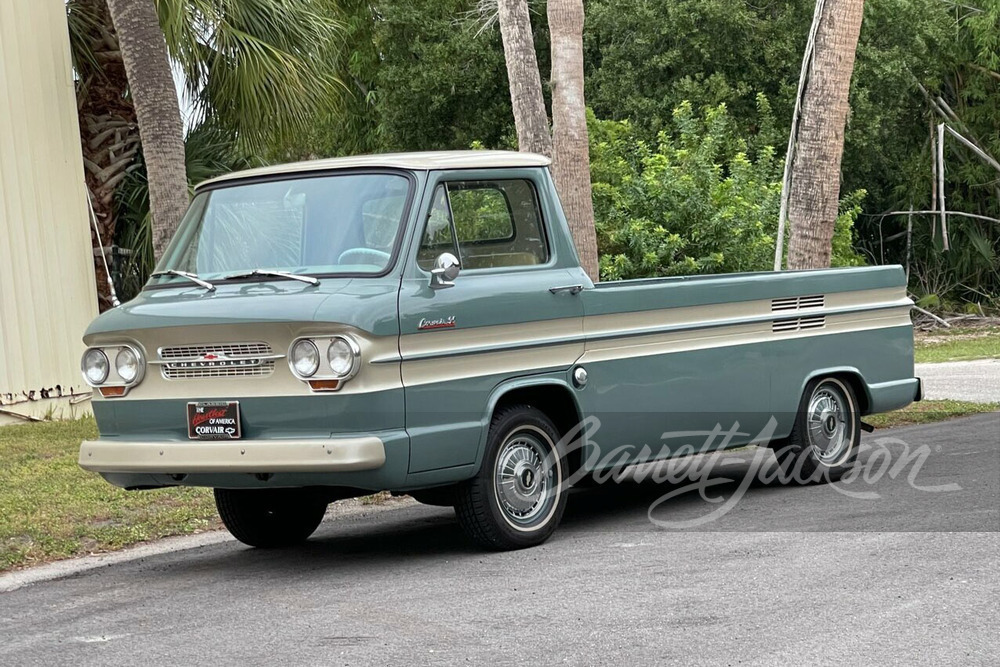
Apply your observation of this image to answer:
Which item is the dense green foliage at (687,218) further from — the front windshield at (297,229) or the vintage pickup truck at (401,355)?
the front windshield at (297,229)

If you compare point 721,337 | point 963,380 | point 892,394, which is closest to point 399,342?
point 721,337

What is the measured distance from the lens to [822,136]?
14430 mm

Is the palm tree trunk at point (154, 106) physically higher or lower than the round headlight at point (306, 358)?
higher

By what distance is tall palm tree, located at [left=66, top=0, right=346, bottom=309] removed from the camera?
16.3m

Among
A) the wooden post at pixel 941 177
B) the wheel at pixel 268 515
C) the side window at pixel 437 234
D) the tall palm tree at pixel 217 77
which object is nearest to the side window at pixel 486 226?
the side window at pixel 437 234

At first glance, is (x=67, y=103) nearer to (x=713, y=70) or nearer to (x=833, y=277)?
(x=833, y=277)

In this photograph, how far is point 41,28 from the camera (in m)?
15.0

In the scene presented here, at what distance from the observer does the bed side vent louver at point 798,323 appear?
973cm

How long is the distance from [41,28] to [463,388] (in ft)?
30.2

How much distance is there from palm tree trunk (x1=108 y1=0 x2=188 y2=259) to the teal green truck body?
4.80 m

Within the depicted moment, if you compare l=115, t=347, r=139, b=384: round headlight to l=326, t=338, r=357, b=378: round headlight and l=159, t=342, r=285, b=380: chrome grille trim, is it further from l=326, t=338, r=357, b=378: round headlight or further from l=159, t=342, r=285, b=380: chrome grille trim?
l=326, t=338, r=357, b=378: round headlight

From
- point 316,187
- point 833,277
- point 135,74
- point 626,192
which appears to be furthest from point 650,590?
point 626,192

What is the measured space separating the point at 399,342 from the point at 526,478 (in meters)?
1.24

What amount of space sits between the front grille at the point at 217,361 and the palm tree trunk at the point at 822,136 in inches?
322
